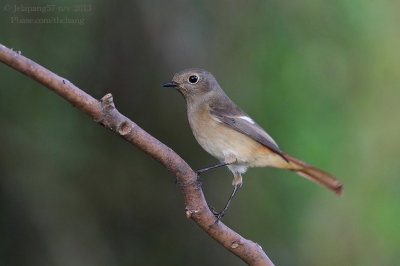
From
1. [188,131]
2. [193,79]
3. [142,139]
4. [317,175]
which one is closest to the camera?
[142,139]

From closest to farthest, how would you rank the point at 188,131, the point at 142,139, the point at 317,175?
the point at 142,139 < the point at 317,175 < the point at 188,131

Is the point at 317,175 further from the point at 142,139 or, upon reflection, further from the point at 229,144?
the point at 142,139

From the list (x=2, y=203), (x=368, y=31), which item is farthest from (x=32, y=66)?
(x=368, y=31)

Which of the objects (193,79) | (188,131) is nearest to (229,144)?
(193,79)

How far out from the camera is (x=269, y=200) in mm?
5039

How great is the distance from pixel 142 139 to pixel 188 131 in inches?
108

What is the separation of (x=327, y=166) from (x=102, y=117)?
288 cm

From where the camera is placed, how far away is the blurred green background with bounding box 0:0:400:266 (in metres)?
4.48

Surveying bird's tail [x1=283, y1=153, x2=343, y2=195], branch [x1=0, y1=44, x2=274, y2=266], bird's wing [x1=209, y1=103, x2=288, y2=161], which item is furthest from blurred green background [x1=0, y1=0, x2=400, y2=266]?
branch [x1=0, y1=44, x2=274, y2=266]

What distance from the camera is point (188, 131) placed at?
16.6 feet

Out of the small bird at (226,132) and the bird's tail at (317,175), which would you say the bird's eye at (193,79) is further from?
the bird's tail at (317,175)

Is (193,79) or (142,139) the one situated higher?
(193,79)

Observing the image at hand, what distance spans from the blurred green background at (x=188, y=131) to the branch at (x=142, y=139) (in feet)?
6.90

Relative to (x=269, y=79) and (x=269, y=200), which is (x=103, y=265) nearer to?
(x=269, y=200)
